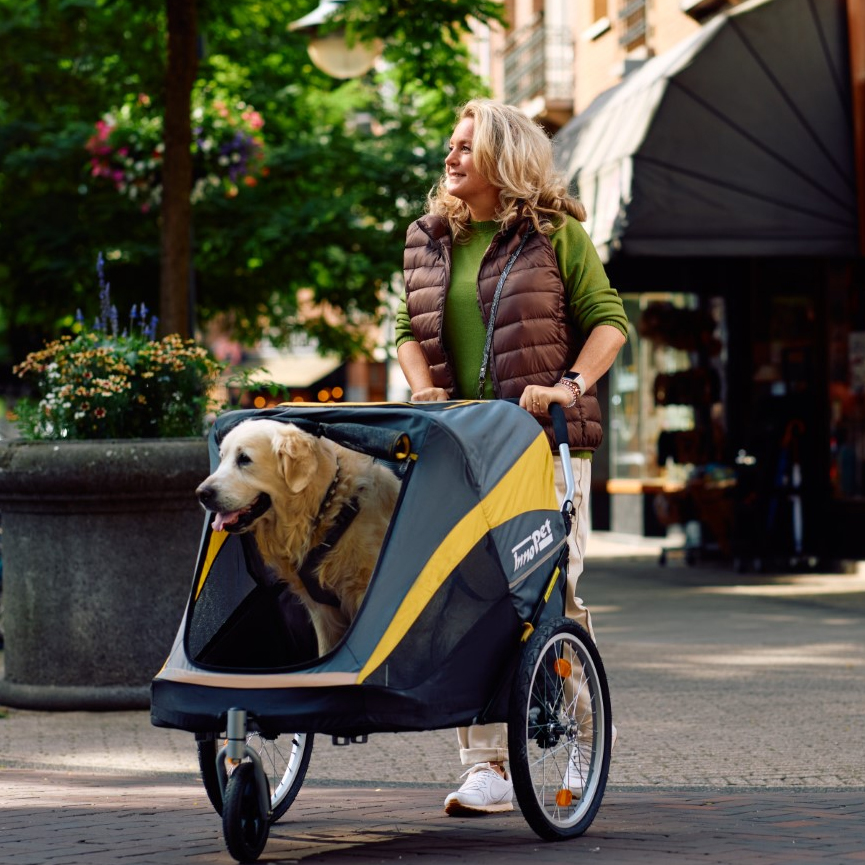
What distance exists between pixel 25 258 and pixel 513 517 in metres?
12.1

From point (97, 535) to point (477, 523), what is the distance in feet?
10.8

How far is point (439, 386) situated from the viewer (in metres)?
5.33

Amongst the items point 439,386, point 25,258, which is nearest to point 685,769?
point 439,386

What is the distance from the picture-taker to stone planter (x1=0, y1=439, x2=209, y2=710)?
7.28 meters

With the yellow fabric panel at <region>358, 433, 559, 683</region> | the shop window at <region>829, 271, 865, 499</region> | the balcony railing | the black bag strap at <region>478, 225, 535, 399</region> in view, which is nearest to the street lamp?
the shop window at <region>829, 271, 865, 499</region>

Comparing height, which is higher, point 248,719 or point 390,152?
point 390,152

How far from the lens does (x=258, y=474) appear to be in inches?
173

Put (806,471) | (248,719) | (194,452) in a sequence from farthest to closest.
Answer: (806,471) → (194,452) → (248,719)

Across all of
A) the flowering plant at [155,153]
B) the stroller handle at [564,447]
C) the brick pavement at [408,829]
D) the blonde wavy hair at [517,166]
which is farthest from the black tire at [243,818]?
the flowering plant at [155,153]

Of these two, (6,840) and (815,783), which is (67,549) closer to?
(6,840)

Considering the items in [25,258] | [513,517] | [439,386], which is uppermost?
[25,258]

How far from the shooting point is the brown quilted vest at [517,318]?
5070 mm

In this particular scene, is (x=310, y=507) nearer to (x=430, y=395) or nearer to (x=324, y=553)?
(x=324, y=553)

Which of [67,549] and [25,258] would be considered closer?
[67,549]
